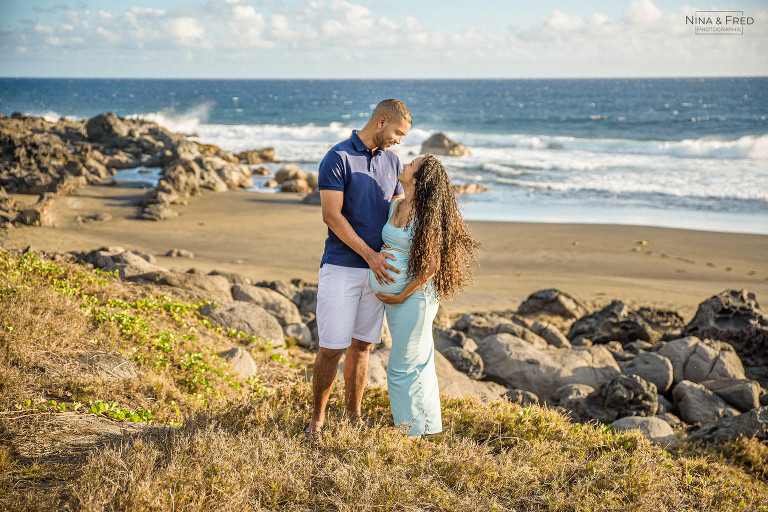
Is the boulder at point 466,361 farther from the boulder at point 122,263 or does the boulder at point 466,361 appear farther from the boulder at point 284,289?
the boulder at point 122,263

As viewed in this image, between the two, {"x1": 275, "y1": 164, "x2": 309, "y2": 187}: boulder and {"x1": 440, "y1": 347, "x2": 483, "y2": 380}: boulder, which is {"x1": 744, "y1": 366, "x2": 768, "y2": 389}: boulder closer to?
{"x1": 440, "y1": 347, "x2": 483, "y2": 380}: boulder

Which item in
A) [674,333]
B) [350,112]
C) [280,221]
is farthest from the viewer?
[350,112]

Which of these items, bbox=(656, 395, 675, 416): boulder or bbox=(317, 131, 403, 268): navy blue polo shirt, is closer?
bbox=(317, 131, 403, 268): navy blue polo shirt

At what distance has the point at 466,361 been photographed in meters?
7.75

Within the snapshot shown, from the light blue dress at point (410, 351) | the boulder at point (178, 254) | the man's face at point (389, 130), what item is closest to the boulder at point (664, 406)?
the light blue dress at point (410, 351)

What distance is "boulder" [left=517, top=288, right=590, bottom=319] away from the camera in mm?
11070

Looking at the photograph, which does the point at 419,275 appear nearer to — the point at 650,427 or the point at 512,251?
the point at 650,427

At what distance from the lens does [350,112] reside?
241 feet

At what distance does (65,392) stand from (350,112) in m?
71.0

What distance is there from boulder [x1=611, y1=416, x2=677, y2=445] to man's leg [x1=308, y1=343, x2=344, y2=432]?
122 inches

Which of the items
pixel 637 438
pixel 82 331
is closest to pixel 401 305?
pixel 637 438

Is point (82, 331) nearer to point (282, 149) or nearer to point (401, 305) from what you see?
point (401, 305)

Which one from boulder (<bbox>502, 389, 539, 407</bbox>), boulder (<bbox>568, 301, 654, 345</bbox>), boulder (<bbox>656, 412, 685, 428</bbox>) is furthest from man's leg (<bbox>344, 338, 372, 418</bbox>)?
boulder (<bbox>568, 301, 654, 345</bbox>)

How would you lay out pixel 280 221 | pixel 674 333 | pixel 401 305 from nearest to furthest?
pixel 401 305 < pixel 674 333 < pixel 280 221
